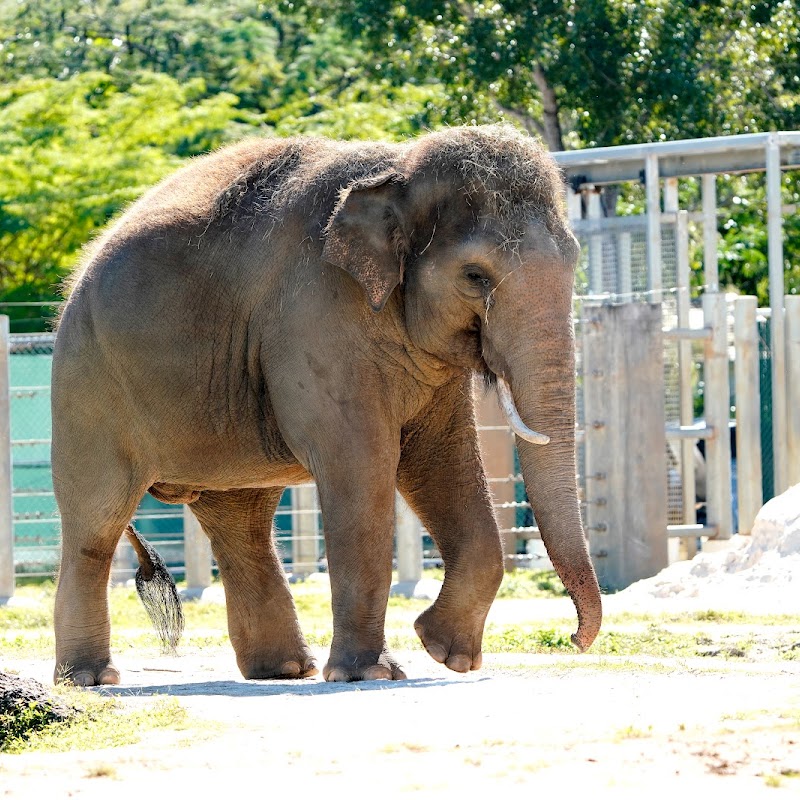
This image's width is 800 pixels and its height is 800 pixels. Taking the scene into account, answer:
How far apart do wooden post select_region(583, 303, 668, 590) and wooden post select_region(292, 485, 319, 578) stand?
3.09 meters

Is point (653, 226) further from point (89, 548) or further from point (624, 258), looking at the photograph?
point (89, 548)

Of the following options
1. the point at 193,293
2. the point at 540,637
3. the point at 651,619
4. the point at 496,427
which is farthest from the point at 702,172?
the point at 193,293

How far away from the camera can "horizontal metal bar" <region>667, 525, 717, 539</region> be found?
14945 mm

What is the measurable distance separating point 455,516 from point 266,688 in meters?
1.22

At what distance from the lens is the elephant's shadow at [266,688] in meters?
7.55

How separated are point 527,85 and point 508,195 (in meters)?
19.1

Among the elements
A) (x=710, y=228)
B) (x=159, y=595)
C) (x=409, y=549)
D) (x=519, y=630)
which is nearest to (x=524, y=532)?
(x=409, y=549)

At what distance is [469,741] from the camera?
19.6ft

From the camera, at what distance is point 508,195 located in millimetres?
7910

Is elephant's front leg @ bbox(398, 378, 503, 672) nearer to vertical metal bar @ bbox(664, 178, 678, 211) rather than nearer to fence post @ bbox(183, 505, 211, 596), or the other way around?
fence post @ bbox(183, 505, 211, 596)

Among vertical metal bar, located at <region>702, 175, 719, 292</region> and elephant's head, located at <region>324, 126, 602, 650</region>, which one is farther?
vertical metal bar, located at <region>702, 175, 719, 292</region>

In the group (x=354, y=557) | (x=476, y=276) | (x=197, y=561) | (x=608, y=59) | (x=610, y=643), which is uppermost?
(x=608, y=59)

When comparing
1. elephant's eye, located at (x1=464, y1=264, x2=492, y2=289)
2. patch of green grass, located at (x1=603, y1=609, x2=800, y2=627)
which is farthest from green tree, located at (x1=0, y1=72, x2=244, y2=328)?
elephant's eye, located at (x1=464, y1=264, x2=492, y2=289)

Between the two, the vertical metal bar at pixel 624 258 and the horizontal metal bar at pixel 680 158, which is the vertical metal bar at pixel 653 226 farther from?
the vertical metal bar at pixel 624 258
